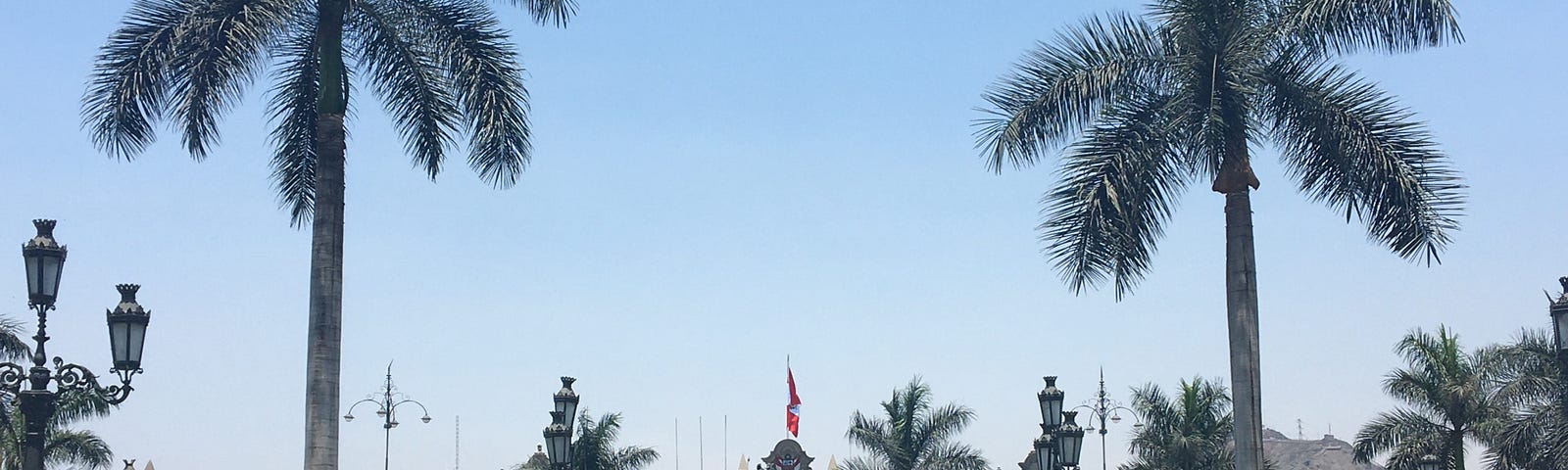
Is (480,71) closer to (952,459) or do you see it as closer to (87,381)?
(87,381)

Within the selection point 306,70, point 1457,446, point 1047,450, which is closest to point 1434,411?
point 1457,446

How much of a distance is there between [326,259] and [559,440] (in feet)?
34.5

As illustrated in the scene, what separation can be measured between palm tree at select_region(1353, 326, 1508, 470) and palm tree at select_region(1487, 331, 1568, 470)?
152 centimetres

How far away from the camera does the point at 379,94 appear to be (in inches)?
897

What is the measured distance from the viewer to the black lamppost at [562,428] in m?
30.4

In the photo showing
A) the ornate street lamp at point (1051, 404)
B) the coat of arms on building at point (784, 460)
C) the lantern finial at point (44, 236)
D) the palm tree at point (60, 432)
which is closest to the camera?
the lantern finial at point (44, 236)

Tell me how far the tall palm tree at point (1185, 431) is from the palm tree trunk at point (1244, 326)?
25.8 meters

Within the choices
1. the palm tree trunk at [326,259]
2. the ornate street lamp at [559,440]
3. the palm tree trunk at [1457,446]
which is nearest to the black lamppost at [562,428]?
the ornate street lamp at [559,440]

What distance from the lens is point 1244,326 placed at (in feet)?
67.1

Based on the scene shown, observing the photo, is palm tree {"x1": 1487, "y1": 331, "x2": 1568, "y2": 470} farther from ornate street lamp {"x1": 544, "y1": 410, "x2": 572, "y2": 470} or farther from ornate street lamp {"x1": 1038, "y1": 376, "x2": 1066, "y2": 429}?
ornate street lamp {"x1": 544, "y1": 410, "x2": 572, "y2": 470}

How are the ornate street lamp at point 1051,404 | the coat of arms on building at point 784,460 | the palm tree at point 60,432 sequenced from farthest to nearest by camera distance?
1. the coat of arms on building at point 784,460
2. the palm tree at point 60,432
3. the ornate street lamp at point 1051,404

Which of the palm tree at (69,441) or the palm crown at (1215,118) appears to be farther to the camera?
the palm tree at (69,441)

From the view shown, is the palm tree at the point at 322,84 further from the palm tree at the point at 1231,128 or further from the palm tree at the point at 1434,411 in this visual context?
the palm tree at the point at 1434,411

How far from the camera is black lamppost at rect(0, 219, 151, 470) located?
1678 cm
